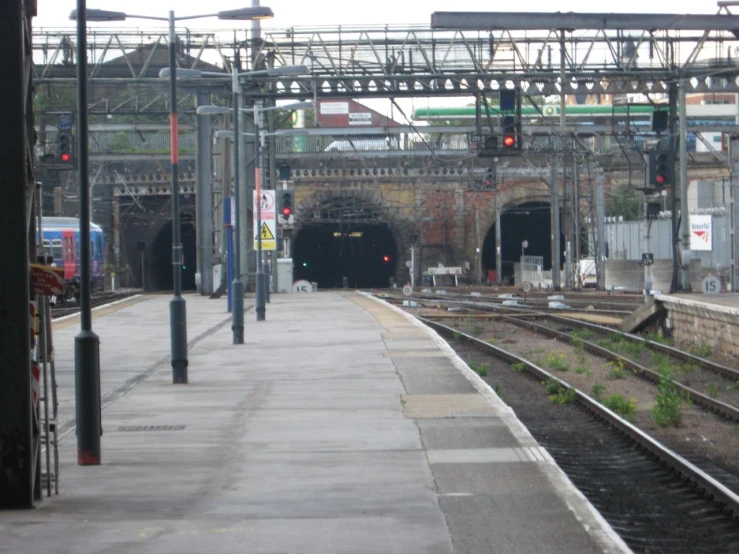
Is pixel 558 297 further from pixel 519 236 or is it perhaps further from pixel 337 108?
pixel 337 108

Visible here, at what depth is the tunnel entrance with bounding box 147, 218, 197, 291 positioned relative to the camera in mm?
72938

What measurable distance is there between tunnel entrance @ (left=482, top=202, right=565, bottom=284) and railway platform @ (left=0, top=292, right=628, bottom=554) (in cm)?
5987

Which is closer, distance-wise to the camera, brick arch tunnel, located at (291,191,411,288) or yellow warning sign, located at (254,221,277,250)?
yellow warning sign, located at (254,221,277,250)

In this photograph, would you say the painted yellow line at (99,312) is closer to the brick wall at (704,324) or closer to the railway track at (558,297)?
the railway track at (558,297)

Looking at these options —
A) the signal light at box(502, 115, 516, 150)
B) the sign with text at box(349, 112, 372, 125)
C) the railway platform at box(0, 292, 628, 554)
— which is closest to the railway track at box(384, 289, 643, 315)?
the signal light at box(502, 115, 516, 150)

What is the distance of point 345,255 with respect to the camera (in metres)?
82.7

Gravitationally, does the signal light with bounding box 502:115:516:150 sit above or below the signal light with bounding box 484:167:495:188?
below

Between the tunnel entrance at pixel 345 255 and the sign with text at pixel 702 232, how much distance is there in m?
24.1

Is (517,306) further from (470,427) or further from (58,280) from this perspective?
(58,280)

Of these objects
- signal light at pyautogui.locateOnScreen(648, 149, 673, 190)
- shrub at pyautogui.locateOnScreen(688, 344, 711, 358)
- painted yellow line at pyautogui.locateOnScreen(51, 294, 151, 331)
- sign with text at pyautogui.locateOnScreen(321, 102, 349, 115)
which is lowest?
shrub at pyautogui.locateOnScreen(688, 344, 711, 358)

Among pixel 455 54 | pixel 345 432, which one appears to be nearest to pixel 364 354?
pixel 345 432

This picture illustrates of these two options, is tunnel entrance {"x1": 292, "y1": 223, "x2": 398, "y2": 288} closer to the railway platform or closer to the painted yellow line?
the painted yellow line

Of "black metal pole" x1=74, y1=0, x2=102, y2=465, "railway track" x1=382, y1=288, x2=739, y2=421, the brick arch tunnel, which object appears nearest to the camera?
"black metal pole" x1=74, y1=0, x2=102, y2=465

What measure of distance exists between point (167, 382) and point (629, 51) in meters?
23.1
